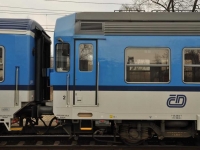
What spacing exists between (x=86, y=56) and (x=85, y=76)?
508 mm

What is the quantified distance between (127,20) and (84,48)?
Answer: 138cm

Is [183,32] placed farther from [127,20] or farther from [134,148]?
[134,148]

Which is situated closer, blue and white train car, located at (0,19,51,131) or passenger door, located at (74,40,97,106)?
passenger door, located at (74,40,97,106)

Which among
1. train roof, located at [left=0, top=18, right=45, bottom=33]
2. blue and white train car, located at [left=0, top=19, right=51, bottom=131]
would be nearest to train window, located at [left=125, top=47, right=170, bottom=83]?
blue and white train car, located at [left=0, top=19, right=51, bottom=131]

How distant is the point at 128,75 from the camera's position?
616 cm

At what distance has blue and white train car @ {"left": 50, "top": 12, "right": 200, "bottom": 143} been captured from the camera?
20.1 feet

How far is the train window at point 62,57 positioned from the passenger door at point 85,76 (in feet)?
0.77

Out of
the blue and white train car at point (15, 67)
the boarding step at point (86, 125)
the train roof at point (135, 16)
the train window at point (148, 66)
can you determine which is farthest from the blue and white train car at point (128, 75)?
the blue and white train car at point (15, 67)

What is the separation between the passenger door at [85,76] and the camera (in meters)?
6.15

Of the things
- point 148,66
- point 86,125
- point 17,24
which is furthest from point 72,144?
point 17,24

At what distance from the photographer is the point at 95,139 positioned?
719 centimetres

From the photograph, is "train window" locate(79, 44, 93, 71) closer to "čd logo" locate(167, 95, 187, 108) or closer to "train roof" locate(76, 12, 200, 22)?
"train roof" locate(76, 12, 200, 22)

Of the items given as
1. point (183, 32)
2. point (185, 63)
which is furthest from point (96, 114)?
point (183, 32)

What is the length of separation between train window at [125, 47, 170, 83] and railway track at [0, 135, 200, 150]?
79.4 inches
